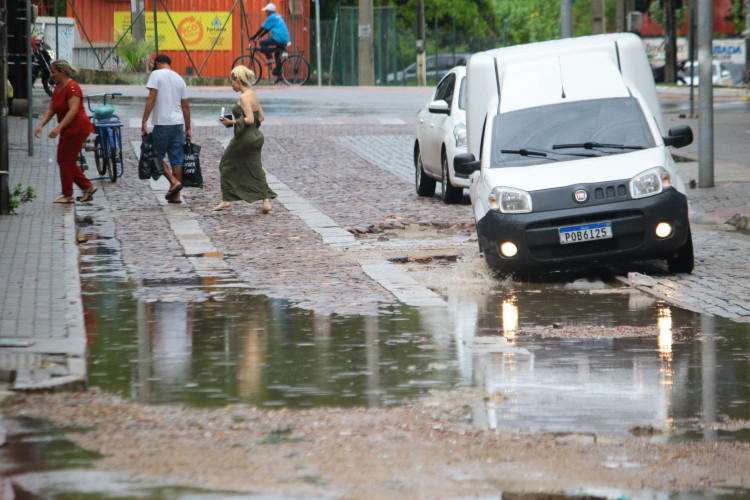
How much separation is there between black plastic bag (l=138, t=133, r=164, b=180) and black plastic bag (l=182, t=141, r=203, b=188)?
0.32 metres

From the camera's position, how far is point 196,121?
2577 cm

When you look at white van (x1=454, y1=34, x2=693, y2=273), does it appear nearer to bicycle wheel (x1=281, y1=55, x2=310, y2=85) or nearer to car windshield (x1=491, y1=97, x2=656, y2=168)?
car windshield (x1=491, y1=97, x2=656, y2=168)

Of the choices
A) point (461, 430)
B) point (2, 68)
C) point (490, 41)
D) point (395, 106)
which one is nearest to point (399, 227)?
point (2, 68)

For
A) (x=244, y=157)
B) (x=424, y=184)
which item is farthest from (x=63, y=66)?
(x=424, y=184)

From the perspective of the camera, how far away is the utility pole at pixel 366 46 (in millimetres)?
44000

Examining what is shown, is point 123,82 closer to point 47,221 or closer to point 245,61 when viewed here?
point 245,61

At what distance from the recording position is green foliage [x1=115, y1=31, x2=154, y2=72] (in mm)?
38156

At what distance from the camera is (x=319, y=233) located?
46.9 ft

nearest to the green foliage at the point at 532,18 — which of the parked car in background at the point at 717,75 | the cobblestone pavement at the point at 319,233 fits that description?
the parked car in background at the point at 717,75

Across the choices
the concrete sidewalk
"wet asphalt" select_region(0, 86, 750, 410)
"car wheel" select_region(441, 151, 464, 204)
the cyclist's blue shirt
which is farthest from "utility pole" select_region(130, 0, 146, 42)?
"car wheel" select_region(441, 151, 464, 204)

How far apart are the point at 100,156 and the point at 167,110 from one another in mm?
3253

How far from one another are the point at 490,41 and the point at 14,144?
31686mm

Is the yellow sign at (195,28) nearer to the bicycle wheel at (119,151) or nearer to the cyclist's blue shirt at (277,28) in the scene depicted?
the cyclist's blue shirt at (277,28)

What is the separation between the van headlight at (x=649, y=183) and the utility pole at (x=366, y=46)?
33.8m
